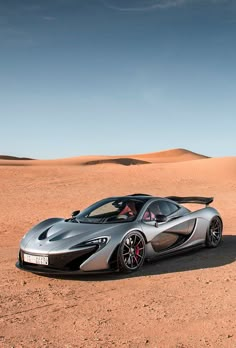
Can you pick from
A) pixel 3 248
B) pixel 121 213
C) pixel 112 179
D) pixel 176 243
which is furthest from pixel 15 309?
pixel 112 179

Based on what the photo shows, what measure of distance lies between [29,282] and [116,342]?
9.33 feet

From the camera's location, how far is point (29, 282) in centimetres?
751

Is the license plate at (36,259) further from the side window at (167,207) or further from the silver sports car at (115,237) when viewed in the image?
the side window at (167,207)

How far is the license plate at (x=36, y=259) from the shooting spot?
24.8ft

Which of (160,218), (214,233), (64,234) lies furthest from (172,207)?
(64,234)

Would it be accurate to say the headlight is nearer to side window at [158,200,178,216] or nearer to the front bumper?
the front bumper

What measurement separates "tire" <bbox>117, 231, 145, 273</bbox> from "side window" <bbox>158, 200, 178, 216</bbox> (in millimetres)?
1195

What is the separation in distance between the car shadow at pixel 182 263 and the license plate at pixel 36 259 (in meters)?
0.41

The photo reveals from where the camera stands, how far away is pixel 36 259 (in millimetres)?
7688

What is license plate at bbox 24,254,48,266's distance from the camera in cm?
755

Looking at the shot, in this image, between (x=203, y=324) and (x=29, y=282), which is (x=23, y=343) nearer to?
(x=203, y=324)

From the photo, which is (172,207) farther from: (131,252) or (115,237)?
(115,237)

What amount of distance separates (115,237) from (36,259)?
1313 millimetres

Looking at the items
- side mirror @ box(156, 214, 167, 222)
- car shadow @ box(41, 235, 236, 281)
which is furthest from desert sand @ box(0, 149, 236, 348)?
side mirror @ box(156, 214, 167, 222)
